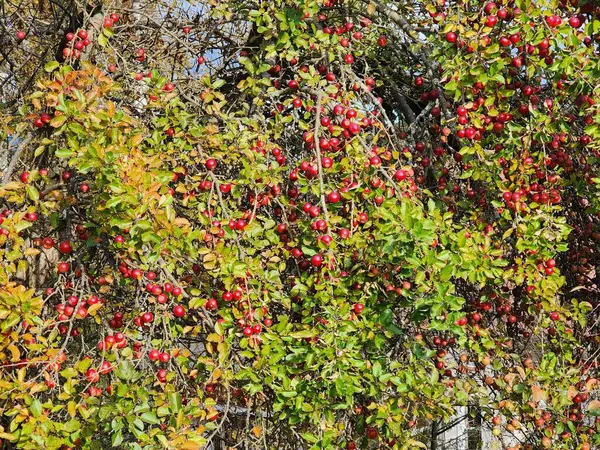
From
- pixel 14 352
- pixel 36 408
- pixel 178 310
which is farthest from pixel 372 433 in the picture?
pixel 14 352

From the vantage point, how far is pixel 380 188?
238cm

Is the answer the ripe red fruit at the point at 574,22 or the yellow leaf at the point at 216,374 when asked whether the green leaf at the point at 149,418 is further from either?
the ripe red fruit at the point at 574,22

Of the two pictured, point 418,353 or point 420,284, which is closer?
point 420,284

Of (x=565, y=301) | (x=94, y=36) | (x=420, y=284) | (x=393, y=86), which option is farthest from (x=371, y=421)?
(x=94, y=36)

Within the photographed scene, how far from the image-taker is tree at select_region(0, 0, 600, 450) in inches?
82.7

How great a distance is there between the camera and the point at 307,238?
7.86 ft

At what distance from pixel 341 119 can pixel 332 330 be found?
33.0 inches

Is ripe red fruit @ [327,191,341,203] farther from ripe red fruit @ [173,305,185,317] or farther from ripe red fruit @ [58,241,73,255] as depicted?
ripe red fruit @ [58,241,73,255]

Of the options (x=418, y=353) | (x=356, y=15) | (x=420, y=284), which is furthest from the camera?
(x=356, y=15)

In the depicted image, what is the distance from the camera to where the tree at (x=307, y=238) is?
2100mm

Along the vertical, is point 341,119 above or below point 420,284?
above

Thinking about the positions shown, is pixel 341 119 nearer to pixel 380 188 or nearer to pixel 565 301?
pixel 380 188

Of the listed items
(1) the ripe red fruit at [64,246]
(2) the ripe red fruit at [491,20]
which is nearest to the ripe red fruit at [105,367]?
(1) the ripe red fruit at [64,246]

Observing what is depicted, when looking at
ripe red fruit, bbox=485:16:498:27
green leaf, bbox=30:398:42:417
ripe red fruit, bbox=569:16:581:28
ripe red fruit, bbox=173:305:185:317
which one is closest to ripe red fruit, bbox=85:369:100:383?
green leaf, bbox=30:398:42:417
